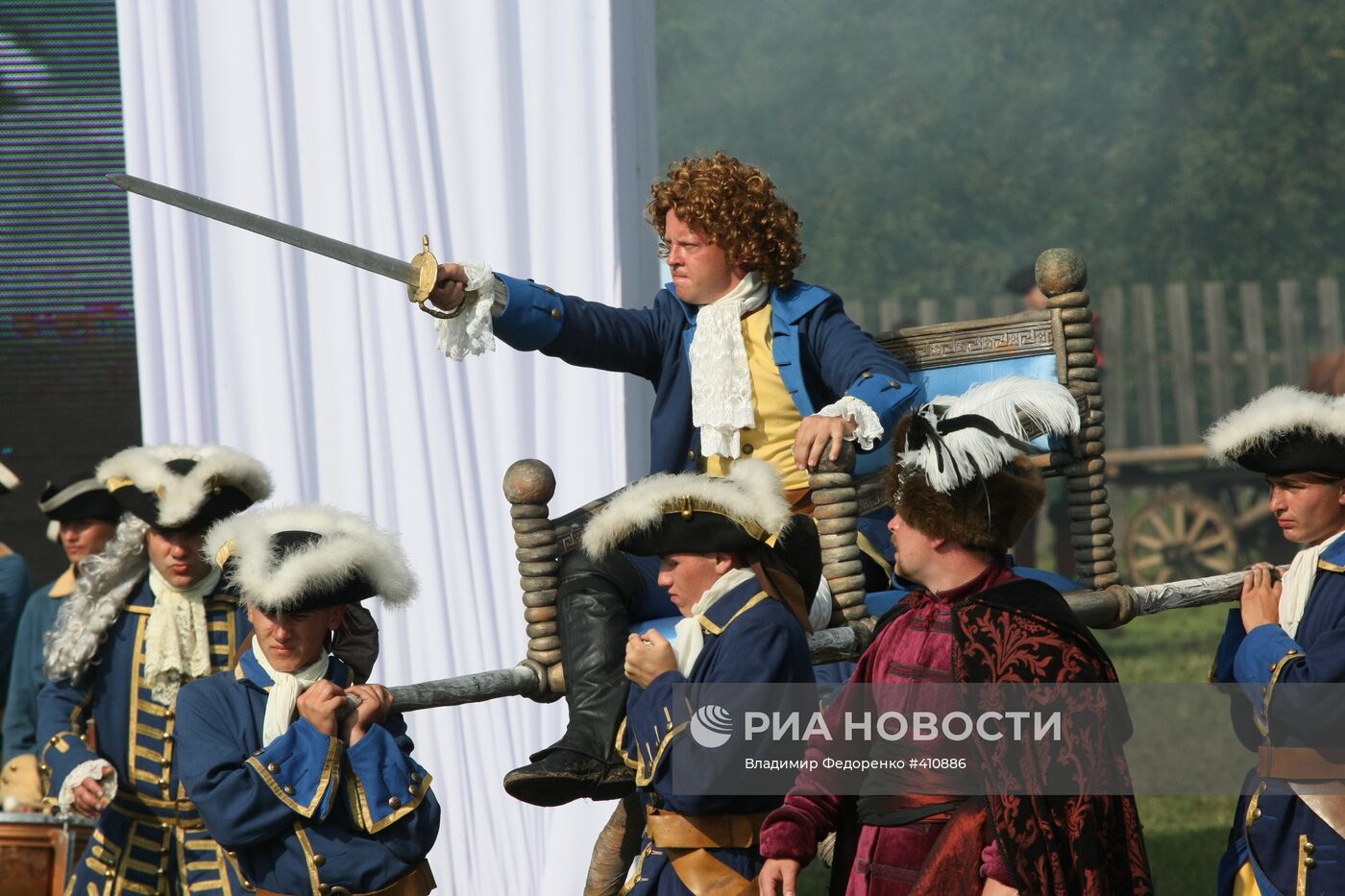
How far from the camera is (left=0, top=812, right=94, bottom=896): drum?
187 inches

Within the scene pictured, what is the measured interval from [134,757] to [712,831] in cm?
158

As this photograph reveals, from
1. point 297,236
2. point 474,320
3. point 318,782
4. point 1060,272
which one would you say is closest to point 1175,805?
point 1060,272

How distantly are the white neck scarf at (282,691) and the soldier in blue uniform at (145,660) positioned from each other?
76cm

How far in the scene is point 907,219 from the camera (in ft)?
57.2

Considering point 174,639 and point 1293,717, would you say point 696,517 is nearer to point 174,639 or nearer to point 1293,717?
point 1293,717

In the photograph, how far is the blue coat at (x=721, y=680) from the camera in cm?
353

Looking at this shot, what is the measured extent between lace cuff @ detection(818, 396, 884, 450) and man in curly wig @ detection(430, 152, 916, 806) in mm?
34

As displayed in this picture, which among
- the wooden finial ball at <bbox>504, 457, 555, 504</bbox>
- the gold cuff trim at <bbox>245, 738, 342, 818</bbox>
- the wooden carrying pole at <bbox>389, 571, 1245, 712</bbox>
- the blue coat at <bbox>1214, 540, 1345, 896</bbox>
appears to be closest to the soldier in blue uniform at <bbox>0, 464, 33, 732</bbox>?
the wooden carrying pole at <bbox>389, 571, 1245, 712</bbox>

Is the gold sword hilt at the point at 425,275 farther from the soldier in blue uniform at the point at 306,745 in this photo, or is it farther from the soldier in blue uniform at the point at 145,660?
the soldier in blue uniform at the point at 306,745

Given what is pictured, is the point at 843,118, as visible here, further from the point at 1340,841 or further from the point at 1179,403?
the point at 1340,841

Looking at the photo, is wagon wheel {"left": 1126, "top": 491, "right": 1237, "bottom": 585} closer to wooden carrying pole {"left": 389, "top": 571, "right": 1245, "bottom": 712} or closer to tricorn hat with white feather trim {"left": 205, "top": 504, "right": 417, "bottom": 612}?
wooden carrying pole {"left": 389, "top": 571, "right": 1245, "bottom": 712}

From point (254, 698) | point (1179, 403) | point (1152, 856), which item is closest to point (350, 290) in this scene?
point (254, 698)

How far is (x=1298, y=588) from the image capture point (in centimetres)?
392

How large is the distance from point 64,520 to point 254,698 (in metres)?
2.45
